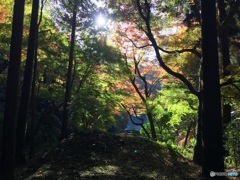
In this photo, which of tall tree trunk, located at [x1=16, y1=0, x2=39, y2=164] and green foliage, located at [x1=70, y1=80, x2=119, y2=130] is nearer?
tall tree trunk, located at [x1=16, y1=0, x2=39, y2=164]

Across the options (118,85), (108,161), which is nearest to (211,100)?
(108,161)

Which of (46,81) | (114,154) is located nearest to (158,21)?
(114,154)

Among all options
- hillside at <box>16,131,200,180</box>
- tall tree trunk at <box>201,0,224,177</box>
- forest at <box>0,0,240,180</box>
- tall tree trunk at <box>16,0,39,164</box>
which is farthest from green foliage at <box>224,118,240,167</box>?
tall tree trunk at <box>16,0,39,164</box>

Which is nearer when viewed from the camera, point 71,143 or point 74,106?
point 71,143

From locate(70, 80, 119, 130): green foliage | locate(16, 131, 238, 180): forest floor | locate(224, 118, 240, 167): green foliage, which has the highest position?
locate(70, 80, 119, 130): green foliage

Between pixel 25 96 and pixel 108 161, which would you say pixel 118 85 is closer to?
pixel 25 96

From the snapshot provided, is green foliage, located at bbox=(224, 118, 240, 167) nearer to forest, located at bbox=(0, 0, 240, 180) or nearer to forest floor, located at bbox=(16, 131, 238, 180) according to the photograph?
forest, located at bbox=(0, 0, 240, 180)

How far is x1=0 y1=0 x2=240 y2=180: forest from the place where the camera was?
24.9 feet

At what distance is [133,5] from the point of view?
39.9ft

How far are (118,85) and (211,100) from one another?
51.6ft

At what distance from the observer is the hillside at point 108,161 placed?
315 inches

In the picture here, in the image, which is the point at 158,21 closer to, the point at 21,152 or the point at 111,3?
the point at 111,3

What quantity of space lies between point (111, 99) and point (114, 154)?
749 cm

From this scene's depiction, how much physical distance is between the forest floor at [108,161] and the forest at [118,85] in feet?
0.12
